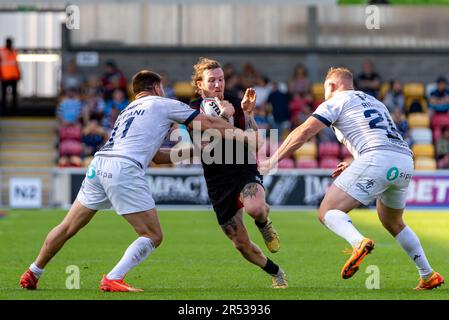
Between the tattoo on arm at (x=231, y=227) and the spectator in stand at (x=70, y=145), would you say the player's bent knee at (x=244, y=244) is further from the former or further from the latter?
the spectator in stand at (x=70, y=145)

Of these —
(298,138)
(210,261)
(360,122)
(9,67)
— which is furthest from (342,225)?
(9,67)

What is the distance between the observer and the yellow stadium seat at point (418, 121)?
2883cm

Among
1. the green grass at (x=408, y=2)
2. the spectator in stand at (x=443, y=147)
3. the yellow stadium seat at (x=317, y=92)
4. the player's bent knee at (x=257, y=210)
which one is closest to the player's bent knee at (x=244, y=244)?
the player's bent knee at (x=257, y=210)

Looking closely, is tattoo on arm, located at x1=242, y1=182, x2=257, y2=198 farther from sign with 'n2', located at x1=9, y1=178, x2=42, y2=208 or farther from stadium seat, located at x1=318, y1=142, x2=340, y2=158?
stadium seat, located at x1=318, y1=142, x2=340, y2=158

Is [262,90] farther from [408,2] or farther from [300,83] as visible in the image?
[408,2]

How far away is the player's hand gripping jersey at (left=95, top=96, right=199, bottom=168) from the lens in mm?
10117

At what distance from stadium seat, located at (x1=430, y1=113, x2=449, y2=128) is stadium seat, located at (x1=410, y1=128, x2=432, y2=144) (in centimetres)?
34

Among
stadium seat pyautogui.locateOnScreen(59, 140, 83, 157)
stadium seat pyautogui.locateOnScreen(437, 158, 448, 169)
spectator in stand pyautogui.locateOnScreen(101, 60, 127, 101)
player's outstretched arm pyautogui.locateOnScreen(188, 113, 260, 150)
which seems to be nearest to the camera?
player's outstretched arm pyautogui.locateOnScreen(188, 113, 260, 150)

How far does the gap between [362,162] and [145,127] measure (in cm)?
209

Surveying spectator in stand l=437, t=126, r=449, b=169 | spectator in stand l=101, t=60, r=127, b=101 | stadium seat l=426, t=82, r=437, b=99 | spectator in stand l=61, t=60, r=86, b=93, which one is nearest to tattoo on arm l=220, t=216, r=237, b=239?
spectator in stand l=437, t=126, r=449, b=169

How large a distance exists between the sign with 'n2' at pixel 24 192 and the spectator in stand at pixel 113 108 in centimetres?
255
